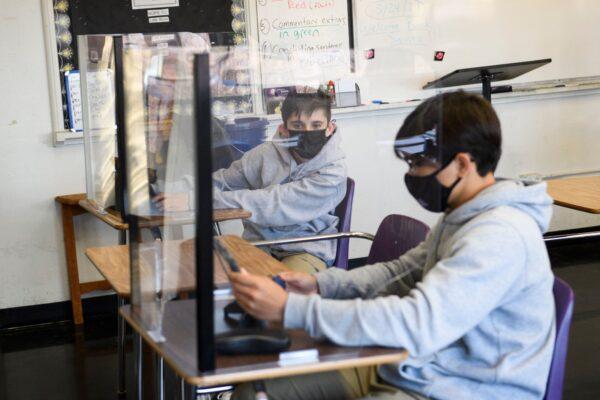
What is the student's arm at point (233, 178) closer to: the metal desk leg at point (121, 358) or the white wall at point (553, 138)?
the metal desk leg at point (121, 358)

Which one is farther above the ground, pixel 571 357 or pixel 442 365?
pixel 442 365

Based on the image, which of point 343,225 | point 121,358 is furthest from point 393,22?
point 121,358

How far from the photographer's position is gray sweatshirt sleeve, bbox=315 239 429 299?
5.71 ft

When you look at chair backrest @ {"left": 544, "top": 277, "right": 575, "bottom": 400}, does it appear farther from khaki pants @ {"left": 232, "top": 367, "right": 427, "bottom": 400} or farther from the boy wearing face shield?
the boy wearing face shield

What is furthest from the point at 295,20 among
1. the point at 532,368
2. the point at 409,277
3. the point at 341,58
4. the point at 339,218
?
the point at 532,368

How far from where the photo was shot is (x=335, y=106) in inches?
113

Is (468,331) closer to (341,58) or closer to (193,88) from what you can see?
(193,88)

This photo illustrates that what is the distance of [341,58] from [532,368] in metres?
1.61

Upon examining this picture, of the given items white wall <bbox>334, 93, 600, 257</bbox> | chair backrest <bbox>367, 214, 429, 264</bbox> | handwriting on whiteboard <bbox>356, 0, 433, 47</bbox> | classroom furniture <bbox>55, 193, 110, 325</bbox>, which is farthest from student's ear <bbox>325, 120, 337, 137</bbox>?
white wall <bbox>334, 93, 600, 257</bbox>

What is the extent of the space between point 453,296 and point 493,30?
152 inches

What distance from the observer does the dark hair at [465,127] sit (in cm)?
156

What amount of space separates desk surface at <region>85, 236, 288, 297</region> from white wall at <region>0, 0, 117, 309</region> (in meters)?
1.88

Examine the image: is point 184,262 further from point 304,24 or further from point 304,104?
point 304,24

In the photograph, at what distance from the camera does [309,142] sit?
8.76ft
